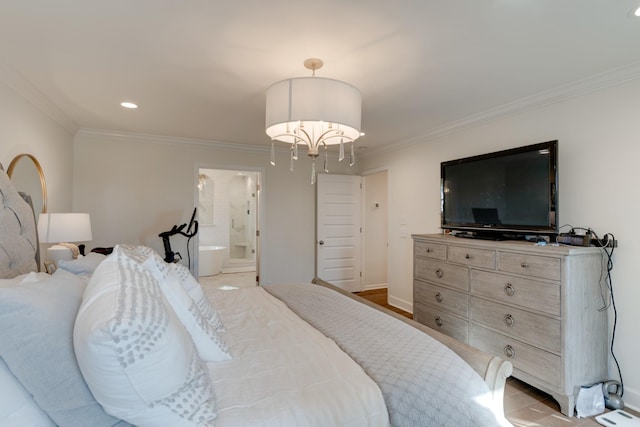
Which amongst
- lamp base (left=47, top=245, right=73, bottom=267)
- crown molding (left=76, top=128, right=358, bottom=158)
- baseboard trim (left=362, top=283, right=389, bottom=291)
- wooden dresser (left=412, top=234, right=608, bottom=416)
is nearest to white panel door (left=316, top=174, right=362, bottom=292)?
baseboard trim (left=362, top=283, right=389, bottom=291)

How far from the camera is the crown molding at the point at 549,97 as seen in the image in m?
2.28

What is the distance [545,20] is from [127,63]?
8.78 feet

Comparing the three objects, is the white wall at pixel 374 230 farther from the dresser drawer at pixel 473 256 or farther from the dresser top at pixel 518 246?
the dresser drawer at pixel 473 256

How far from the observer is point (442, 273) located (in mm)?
3133

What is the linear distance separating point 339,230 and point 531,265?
10.5ft

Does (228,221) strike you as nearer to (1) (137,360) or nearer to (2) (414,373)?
(2) (414,373)

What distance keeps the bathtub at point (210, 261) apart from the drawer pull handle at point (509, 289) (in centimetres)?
550

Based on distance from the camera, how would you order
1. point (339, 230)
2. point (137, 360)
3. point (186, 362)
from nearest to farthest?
point (137, 360) < point (186, 362) < point (339, 230)

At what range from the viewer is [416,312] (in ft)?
11.4

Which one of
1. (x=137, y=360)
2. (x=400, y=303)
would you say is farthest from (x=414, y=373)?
(x=400, y=303)

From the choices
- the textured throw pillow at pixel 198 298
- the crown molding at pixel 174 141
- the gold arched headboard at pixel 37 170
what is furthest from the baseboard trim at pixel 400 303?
the gold arched headboard at pixel 37 170

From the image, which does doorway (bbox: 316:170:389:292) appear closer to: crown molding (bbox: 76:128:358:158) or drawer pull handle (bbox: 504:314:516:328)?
crown molding (bbox: 76:128:358:158)

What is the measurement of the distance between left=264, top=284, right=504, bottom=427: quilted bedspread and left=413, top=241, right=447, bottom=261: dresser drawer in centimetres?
153

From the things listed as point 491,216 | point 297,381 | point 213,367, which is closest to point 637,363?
point 491,216
